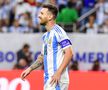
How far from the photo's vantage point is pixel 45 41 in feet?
26.5

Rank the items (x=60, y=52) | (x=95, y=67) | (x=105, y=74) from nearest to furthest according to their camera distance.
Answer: (x=60, y=52) < (x=105, y=74) < (x=95, y=67)

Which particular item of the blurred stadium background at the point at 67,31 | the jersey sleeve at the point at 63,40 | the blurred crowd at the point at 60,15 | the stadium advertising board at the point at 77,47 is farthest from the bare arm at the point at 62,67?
the stadium advertising board at the point at 77,47

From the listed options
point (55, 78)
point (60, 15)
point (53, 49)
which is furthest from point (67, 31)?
point (55, 78)

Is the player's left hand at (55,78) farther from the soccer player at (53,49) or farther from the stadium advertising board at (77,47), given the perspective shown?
the stadium advertising board at (77,47)

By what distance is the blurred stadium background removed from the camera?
15.5 meters

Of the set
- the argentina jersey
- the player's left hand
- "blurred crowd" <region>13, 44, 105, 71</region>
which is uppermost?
the argentina jersey

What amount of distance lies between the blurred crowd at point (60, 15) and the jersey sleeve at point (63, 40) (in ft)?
24.5

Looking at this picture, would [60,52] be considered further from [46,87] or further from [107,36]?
[107,36]

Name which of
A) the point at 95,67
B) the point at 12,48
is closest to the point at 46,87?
the point at 95,67

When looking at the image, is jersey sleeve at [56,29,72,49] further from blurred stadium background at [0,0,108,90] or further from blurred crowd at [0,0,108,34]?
blurred crowd at [0,0,108,34]

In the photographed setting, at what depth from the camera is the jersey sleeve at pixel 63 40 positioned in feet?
25.7

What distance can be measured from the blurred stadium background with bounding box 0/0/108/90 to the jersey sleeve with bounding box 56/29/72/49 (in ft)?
22.3

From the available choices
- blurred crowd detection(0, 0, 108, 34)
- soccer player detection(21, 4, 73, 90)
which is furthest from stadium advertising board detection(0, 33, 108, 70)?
soccer player detection(21, 4, 73, 90)

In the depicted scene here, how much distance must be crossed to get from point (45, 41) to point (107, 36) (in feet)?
25.2
